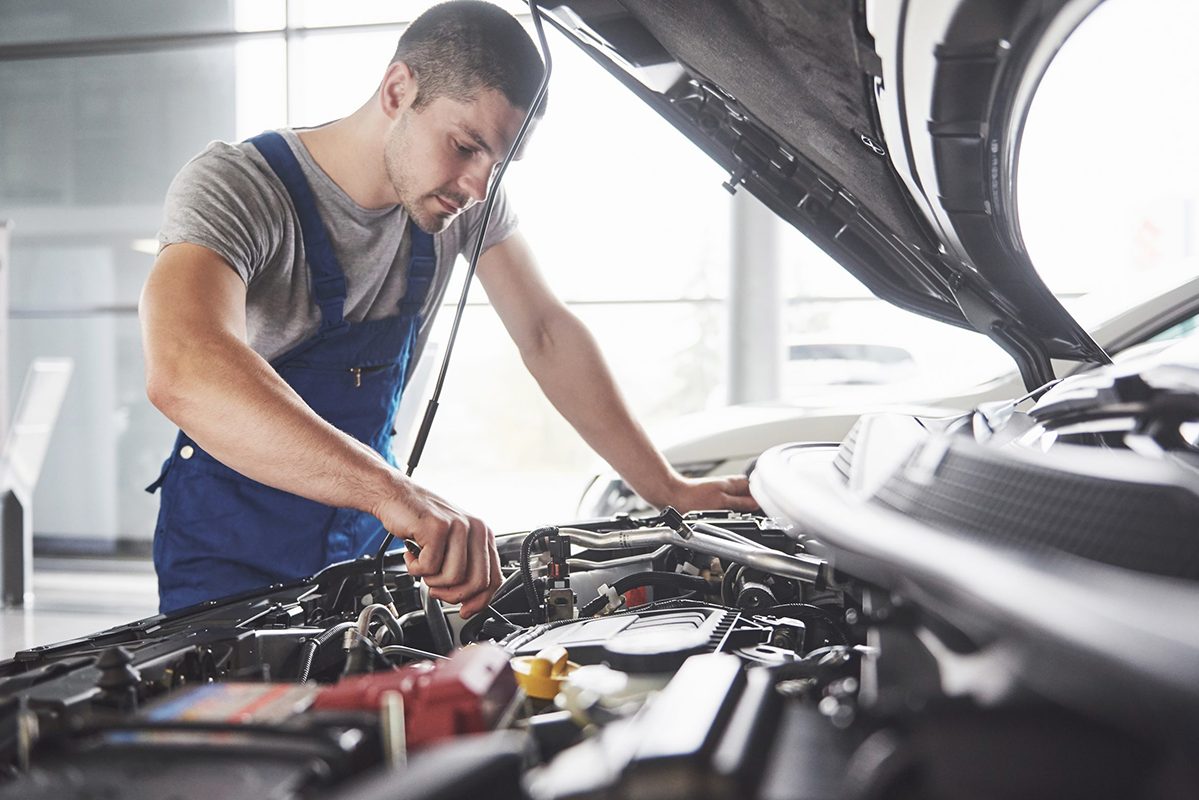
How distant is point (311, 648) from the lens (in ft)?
3.29

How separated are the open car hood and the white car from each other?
3.74 ft

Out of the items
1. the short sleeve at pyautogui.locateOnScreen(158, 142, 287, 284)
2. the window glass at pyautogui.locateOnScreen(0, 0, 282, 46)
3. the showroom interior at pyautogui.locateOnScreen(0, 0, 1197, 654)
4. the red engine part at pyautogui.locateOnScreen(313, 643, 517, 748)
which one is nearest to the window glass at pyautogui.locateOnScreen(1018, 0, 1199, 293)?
the showroom interior at pyautogui.locateOnScreen(0, 0, 1197, 654)

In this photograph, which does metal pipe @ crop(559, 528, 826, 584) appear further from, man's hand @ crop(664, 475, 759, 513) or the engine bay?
man's hand @ crop(664, 475, 759, 513)

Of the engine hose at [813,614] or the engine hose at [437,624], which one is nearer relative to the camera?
the engine hose at [813,614]

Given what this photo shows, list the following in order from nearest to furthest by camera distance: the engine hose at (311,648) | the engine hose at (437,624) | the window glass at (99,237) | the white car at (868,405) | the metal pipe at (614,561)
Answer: the engine hose at (311,648)
the engine hose at (437,624)
the metal pipe at (614,561)
the white car at (868,405)
the window glass at (99,237)

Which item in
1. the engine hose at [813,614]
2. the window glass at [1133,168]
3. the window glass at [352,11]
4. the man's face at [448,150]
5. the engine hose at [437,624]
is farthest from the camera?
the window glass at [352,11]

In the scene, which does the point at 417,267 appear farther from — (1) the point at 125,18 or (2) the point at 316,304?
(1) the point at 125,18

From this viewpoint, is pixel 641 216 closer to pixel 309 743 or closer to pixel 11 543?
pixel 11 543

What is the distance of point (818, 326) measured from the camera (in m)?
5.95

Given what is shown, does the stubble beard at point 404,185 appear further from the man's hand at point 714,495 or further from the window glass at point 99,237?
the window glass at point 99,237

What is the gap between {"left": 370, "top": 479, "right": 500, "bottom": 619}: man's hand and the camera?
43.9 inches

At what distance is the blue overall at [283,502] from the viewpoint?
1654 millimetres

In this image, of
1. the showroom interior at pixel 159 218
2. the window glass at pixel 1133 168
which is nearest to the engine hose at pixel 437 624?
the window glass at pixel 1133 168

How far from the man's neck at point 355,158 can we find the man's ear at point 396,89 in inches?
2.3
